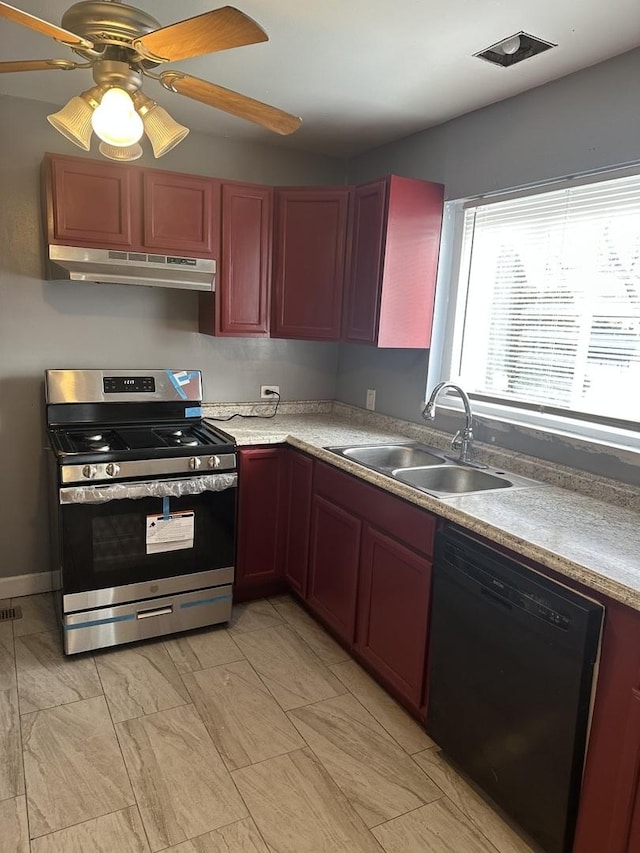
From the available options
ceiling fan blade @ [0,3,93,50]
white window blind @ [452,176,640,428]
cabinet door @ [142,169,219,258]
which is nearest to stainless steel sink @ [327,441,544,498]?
white window blind @ [452,176,640,428]

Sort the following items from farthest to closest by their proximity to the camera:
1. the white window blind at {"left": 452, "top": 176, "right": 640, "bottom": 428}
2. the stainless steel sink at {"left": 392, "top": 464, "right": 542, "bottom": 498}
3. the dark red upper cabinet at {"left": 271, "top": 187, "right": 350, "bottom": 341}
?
the dark red upper cabinet at {"left": 271, "top": 187, "right": 350, "bottom": 341} < the stainless steel sink at {"left": 392, "top": 464, "right": 542, "bottom": 498} < the white window blind at {"left": 452, "top": 176, "right": 640, "bottom": 428}

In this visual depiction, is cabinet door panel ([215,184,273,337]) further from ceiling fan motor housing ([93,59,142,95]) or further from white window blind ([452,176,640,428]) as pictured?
ceiling fan motor housing ([93,59,142,95])

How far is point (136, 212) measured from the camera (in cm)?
269

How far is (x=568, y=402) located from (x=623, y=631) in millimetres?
1134

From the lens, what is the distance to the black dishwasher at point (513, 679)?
151 centimetres

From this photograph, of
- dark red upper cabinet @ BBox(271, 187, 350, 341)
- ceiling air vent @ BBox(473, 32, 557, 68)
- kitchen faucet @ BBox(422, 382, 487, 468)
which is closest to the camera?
ceiling air vent @ BBox(473, 32, 557, 68)

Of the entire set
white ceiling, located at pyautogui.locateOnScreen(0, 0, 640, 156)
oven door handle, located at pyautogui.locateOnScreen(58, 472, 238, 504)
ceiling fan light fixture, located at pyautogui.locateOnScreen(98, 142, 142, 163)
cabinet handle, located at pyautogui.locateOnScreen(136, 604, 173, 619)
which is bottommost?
cabinet handle, located at pyautogui.locateOnScreen(136, 604, 173, 619)

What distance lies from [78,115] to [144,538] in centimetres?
161

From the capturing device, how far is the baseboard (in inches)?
118

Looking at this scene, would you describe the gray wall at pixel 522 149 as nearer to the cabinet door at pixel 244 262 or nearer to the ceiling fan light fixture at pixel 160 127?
the cabinet door at pixel 244 262

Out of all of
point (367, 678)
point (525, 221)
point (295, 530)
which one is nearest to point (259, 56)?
point (525, 221)

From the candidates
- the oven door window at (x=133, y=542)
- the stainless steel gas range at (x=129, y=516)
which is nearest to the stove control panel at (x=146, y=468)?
the stainless steel gas range at (x=129, y=516)

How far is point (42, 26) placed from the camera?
1.29 meters

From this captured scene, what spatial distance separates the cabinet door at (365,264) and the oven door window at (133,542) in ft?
3.32
